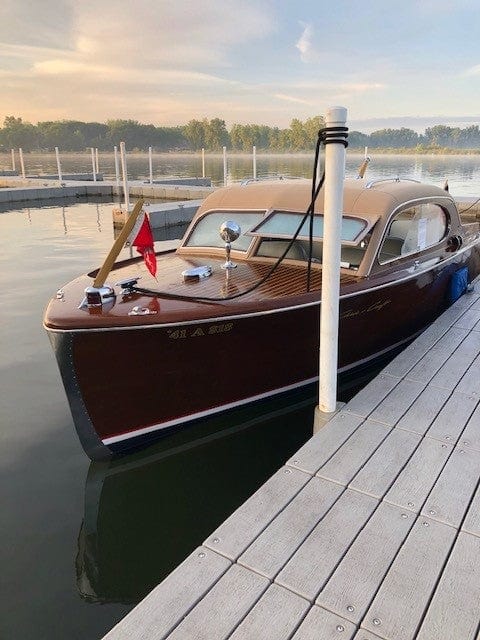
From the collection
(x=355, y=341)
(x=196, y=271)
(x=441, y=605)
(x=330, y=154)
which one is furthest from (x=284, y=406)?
(x=441, y=605)

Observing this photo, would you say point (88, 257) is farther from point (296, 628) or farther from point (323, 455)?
point (296, 628)

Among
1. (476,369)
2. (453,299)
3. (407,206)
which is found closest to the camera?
(476,369)

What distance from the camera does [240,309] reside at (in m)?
4.23

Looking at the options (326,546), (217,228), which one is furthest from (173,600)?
(217,228)

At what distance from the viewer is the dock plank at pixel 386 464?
298 cm

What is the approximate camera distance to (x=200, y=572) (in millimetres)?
2375

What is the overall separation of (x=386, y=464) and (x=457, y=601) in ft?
3.46

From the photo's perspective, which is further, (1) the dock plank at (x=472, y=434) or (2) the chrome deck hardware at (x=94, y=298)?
(2) the chrome deck hardware at (x=94, y=298)

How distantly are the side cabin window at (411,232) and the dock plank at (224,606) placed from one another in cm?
395

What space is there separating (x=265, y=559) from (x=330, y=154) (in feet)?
8.30

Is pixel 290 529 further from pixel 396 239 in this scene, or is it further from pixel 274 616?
pixel 396 239

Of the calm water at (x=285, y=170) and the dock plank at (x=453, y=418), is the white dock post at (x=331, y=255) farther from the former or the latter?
the calm water at (x=285, y=170)

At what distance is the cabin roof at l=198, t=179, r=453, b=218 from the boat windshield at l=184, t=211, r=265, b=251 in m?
0.10

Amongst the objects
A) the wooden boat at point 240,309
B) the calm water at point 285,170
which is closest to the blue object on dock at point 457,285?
the wooden boat at point 240,309
